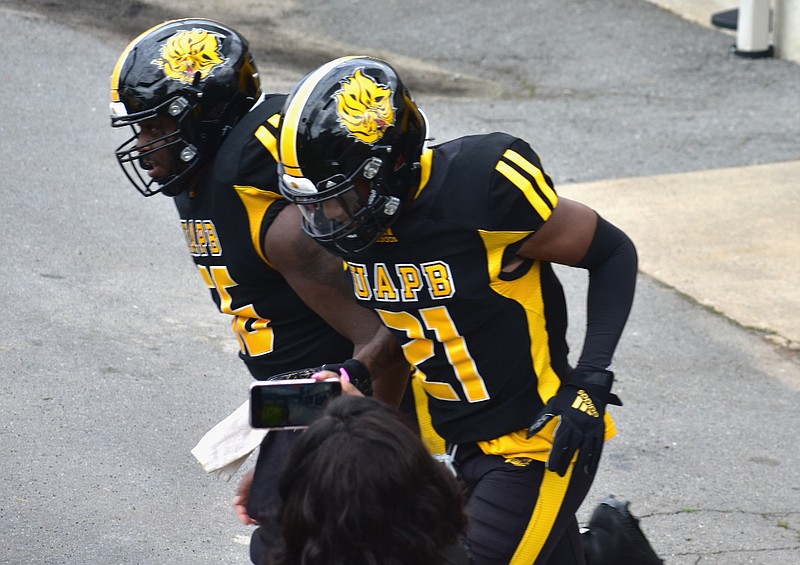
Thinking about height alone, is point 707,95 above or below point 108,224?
below

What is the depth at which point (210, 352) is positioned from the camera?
19.4ft

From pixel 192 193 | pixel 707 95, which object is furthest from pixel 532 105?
pixel 192 193

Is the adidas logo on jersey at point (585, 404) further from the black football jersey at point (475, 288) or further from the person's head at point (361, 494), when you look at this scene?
the person's head at point (361, 494)

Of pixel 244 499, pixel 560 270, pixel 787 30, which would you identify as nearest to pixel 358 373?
pixel 244 499

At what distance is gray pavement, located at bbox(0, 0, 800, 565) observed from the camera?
455cm

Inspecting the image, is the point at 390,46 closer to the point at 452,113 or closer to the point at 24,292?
the point at 452,113

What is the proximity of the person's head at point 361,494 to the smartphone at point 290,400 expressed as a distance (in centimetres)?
52

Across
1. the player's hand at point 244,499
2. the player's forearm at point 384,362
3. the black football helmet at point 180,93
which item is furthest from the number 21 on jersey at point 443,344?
the black football helmet at point 180,93

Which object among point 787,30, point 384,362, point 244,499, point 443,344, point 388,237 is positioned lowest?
point 787,30

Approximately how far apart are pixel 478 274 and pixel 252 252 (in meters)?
0.66

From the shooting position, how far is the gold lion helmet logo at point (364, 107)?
2.73m

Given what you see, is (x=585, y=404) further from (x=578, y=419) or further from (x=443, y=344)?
(x=443, y=344)

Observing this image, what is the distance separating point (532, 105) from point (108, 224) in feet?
14.1

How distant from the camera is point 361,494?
76.7 inches
